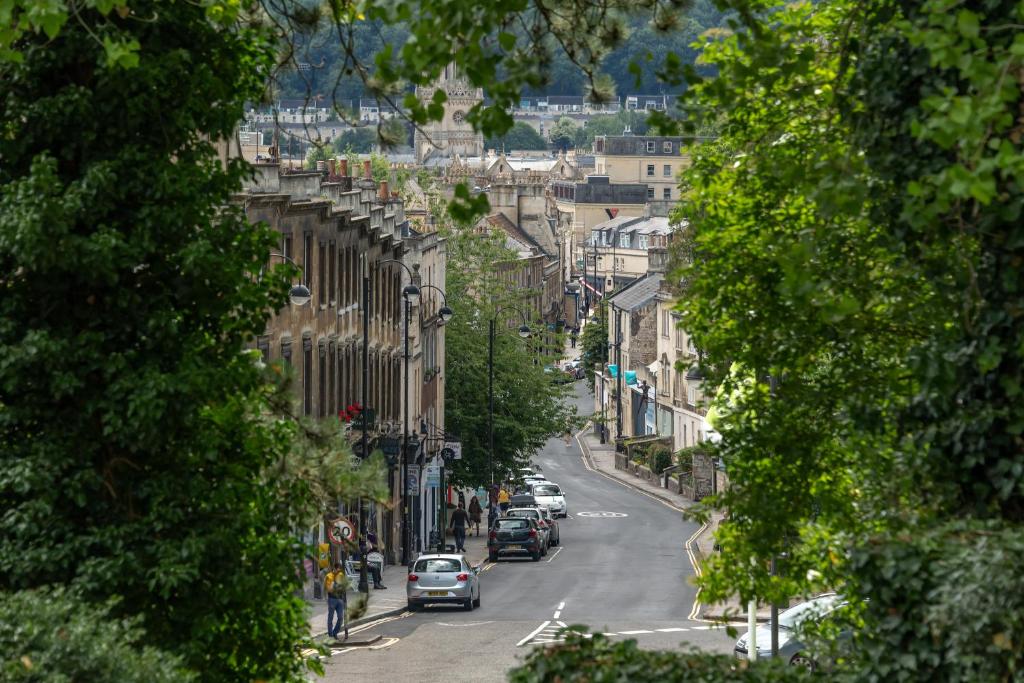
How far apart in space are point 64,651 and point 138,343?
4.55 m

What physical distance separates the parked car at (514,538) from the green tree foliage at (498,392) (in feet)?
32.2

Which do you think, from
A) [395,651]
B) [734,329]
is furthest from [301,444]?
[395,651]

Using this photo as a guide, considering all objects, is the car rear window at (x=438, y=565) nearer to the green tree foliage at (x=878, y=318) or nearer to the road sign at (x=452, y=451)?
the road sign at (x=452, y=451)

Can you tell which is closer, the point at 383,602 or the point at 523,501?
the point at 383,602

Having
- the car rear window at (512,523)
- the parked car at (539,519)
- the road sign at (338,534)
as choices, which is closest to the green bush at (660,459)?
the parked car at (539,519)

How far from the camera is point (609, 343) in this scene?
114m

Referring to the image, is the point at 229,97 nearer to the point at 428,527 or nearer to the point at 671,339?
the point at 428,527

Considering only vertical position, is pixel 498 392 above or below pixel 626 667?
above

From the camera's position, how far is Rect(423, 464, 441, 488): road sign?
58.3 metres

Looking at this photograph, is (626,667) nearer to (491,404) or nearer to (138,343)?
(138,343)

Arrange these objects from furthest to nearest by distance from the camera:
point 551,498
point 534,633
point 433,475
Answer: point 551,498, point 433,475, point 534,633

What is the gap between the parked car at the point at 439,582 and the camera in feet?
139

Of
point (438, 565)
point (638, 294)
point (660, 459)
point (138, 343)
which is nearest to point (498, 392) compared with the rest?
point (660, 459)

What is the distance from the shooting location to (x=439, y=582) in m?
42.5
